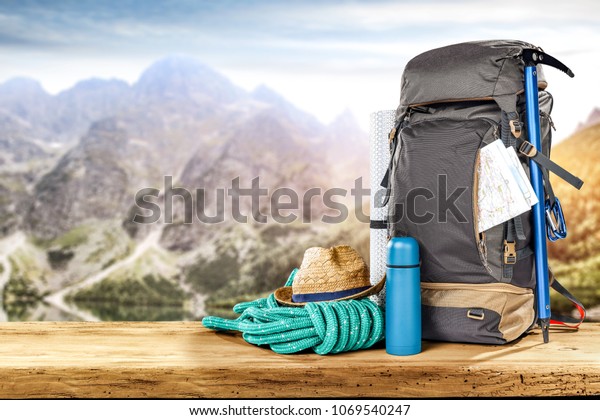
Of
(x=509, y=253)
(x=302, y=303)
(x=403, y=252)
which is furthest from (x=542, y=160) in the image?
(x=302, y=303)

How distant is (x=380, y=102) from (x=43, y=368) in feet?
9.88

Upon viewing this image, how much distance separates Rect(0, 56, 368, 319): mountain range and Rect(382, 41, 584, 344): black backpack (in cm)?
257

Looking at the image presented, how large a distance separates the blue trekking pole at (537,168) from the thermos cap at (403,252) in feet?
1.10

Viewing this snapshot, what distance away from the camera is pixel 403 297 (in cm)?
160

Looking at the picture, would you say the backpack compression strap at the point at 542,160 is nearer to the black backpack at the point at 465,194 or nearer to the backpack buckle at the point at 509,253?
the black backpack at the point at 465,194

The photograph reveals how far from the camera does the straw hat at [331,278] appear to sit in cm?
173

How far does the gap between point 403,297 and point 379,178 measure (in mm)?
434

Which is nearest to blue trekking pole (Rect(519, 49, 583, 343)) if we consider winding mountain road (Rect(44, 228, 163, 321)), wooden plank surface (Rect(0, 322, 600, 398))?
wooden plank surface (Rect(0, 322, 600, 398))

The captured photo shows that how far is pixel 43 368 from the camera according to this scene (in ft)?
4.97

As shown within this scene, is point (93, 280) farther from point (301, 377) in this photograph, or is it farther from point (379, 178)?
point (301, 377)

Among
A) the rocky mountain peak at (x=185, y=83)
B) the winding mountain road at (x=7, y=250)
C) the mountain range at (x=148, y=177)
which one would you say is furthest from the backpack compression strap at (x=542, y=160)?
the winding mountain road at (x=7, y=250)

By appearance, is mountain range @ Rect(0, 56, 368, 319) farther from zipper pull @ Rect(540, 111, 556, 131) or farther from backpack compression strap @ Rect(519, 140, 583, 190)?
backpack compression strap @ Rect(519, 140, 583, 190)
